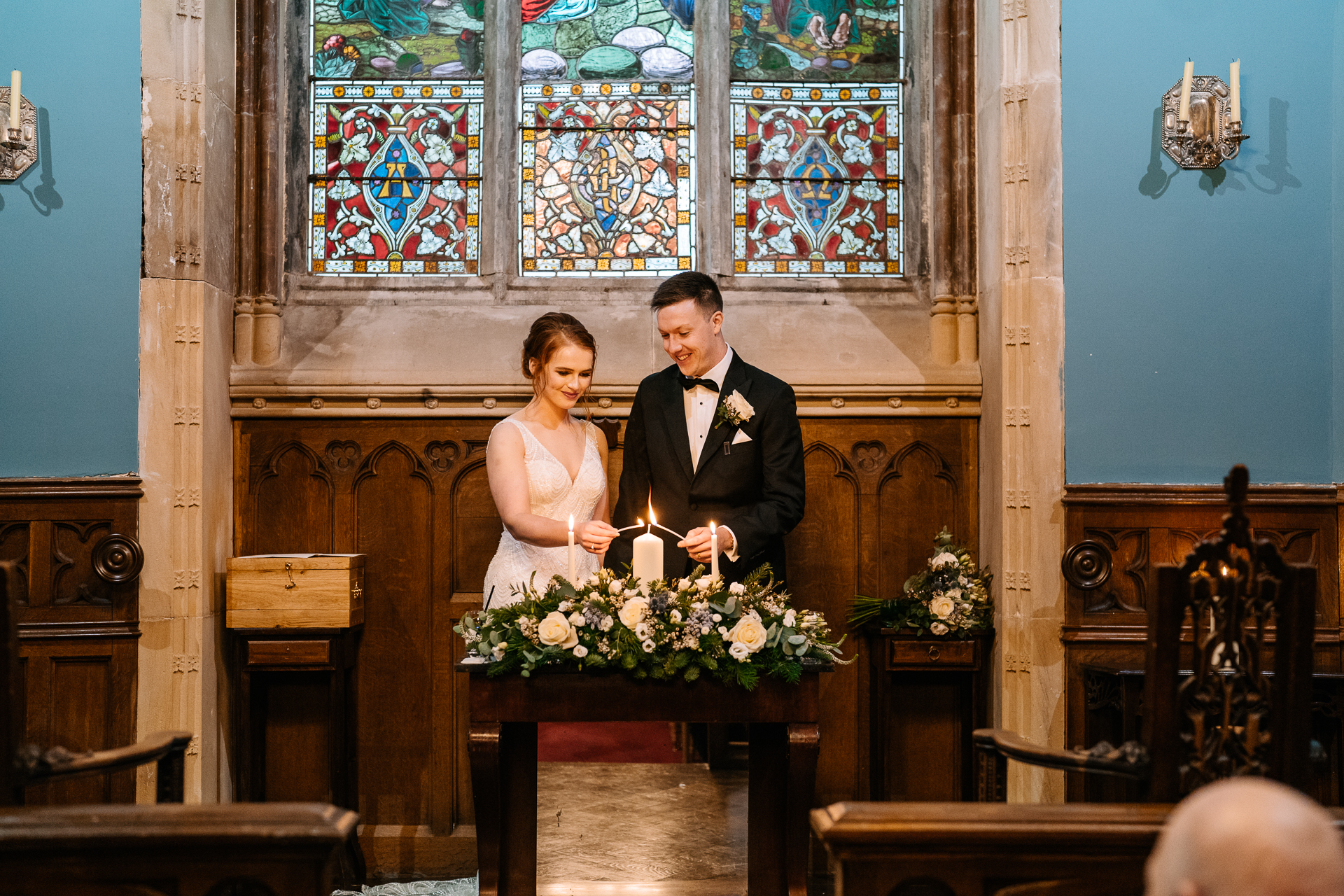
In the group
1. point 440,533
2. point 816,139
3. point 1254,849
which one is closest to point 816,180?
point 816,139

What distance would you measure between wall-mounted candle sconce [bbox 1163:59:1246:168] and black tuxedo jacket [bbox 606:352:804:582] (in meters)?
1.80

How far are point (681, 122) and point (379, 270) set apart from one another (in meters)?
1.53

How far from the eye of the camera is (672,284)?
12.7ft

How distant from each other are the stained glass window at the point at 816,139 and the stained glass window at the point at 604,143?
0.26 metres

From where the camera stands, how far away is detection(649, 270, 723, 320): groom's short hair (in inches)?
151

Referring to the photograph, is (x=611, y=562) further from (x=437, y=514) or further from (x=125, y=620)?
(x=125, y=620)

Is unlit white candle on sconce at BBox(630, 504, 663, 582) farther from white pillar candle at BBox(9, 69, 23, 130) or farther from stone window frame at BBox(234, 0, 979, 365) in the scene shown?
white pillar candle at BBox(9, 69, 23, 130)

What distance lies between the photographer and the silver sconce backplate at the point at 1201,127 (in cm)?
412

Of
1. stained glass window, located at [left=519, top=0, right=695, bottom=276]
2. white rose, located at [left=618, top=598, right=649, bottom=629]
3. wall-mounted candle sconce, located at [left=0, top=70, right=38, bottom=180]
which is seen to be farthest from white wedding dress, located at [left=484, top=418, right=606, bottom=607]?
wall-mounted candle sconce, located at [left=0, top=70, right=38, bottom=180]

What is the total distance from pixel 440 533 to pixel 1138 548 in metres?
2.81

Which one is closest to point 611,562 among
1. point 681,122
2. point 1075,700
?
point 1075,700

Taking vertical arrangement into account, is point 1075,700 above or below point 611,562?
below

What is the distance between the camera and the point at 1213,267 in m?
4.18

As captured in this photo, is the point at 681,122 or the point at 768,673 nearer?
the point at 768,673
